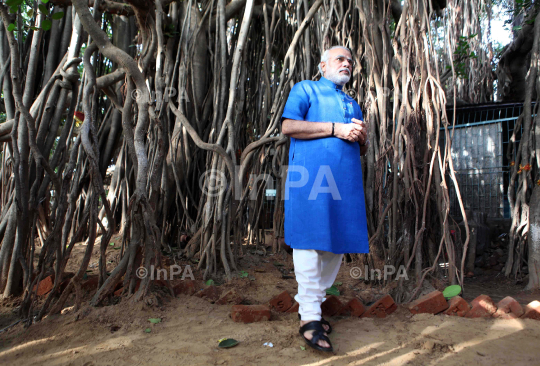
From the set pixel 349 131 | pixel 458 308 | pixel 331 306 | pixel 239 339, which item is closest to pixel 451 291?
pixel 458 308

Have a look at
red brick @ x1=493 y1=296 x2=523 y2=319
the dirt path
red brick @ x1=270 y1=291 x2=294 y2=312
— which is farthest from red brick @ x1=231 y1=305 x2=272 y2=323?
red brick @ x1=493 y1=296 x2=523 y2=319

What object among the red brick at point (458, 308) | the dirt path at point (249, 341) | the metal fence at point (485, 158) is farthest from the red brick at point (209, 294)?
the metal fence at point (485, 158)

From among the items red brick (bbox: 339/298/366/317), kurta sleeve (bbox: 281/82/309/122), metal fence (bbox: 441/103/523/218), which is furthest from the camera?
metal fence (bbox: 441/103/523/218)

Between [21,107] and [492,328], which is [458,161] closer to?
[492,328]

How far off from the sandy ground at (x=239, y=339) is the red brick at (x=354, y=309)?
52mm

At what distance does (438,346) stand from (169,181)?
242 cm

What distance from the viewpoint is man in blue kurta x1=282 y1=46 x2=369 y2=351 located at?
1703 millimetres

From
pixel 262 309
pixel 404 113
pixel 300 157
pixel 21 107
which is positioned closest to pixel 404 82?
pixel 404 113

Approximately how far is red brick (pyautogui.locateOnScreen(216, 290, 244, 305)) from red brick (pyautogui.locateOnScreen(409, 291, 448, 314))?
95 centimetres

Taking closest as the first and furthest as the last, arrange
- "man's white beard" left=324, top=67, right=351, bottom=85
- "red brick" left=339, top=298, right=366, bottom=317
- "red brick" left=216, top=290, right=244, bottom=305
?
"man's white beard" left=324, top=67, right=351, bottom=85 → "red brick" left=339, top=298, right=366, bottom=317 → "red brick" left=216, top=290, right=244, bottom=305

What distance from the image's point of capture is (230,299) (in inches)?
84.5

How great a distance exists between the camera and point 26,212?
2.17m

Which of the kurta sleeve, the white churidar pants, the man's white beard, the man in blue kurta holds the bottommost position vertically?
the white churidar pants

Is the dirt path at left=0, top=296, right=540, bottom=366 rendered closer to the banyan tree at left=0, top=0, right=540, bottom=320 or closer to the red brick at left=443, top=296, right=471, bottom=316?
the red brick at left=443, top=296, right=471, bottom=316
